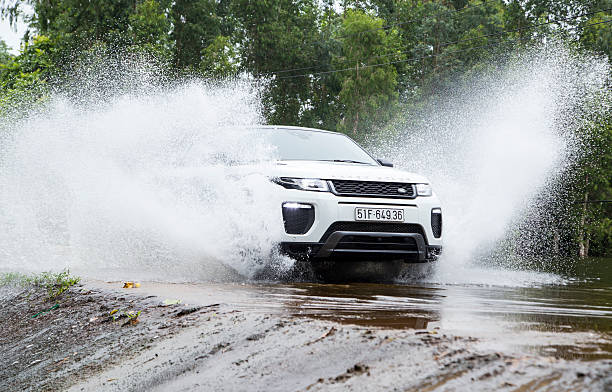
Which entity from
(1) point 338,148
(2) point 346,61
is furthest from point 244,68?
(1) point 338,148

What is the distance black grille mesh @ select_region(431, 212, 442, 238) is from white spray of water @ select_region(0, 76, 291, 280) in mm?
1456

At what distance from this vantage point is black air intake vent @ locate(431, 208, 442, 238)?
705cm

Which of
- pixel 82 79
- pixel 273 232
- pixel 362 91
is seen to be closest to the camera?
pixel 273 232

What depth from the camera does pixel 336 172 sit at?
22.4 ft

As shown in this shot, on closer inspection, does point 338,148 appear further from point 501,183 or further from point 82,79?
point 82,79

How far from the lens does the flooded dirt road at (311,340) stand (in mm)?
2691

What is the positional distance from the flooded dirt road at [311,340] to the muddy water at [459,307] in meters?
0.01

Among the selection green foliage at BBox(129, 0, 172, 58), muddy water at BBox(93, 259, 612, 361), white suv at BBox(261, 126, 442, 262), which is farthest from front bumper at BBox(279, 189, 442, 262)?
green foliage at BBox(129, 0, 172, 58)

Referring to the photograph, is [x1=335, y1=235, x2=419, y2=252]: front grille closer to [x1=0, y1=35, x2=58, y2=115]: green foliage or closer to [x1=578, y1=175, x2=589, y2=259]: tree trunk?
[x1=0, y1=35, x2=58, y2=115]: green foliage

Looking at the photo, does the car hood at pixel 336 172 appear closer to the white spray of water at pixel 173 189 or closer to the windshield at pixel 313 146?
the white spray of water at pixel 173 189

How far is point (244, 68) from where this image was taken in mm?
40969

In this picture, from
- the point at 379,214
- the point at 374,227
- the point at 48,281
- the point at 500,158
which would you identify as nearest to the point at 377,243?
the point at 374,227

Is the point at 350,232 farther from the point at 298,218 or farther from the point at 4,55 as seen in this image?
the point at 4,55

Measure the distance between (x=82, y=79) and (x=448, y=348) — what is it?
79.1 ft
